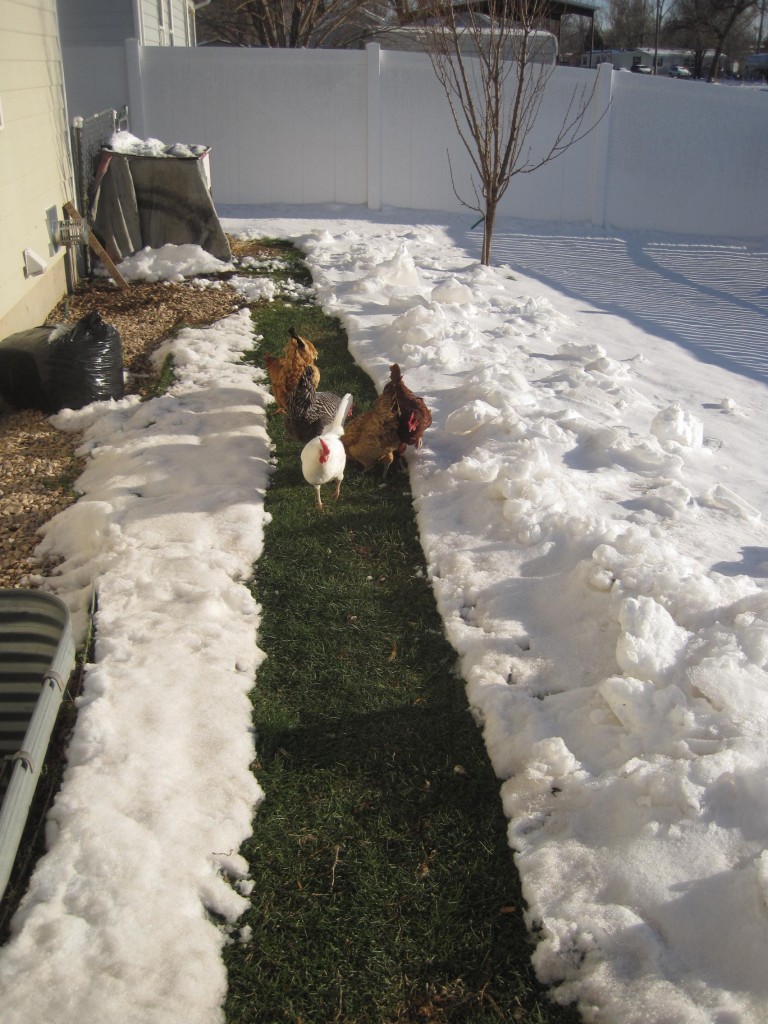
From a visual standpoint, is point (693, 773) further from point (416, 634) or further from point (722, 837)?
point (416, 634)

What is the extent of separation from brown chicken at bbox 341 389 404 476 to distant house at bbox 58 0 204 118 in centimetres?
943

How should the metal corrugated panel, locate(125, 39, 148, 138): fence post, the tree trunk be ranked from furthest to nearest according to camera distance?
1. locate(125, 39, 148, 138): fence post
2. the tree trunk
3. the metal corrugated panel

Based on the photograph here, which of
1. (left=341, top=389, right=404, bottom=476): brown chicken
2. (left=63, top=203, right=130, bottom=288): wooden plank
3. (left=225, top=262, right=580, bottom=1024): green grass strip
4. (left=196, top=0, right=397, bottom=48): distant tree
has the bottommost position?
(left=225, top=262, right=580, bottom=1024): green grass strip

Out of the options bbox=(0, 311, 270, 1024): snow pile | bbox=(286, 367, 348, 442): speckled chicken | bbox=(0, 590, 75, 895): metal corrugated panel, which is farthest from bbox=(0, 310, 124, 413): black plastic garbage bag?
bbox=(0, 590, 75, 895): metal corrugated panel

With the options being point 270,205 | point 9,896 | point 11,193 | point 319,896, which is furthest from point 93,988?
point 270,205

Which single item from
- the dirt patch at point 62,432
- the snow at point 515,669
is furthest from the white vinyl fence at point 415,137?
the snow at point 515,669

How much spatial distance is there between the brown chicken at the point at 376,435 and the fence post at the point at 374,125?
28.9 ft

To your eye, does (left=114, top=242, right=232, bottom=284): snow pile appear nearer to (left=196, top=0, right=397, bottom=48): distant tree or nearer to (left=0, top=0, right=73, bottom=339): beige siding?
(left=0, top=0, right=73, bottom=339): beige siding

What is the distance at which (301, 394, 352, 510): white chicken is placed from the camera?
A: 4402 millimetres

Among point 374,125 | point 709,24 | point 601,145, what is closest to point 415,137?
point 374,125

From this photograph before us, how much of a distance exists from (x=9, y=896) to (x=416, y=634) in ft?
5.88

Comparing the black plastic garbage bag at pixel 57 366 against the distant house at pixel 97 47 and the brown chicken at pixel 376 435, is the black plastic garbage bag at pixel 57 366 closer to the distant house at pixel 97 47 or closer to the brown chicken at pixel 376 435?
the brown chicken at pixel 376 435

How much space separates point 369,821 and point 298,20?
65.3 ft

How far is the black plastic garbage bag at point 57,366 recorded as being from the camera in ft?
18.5
